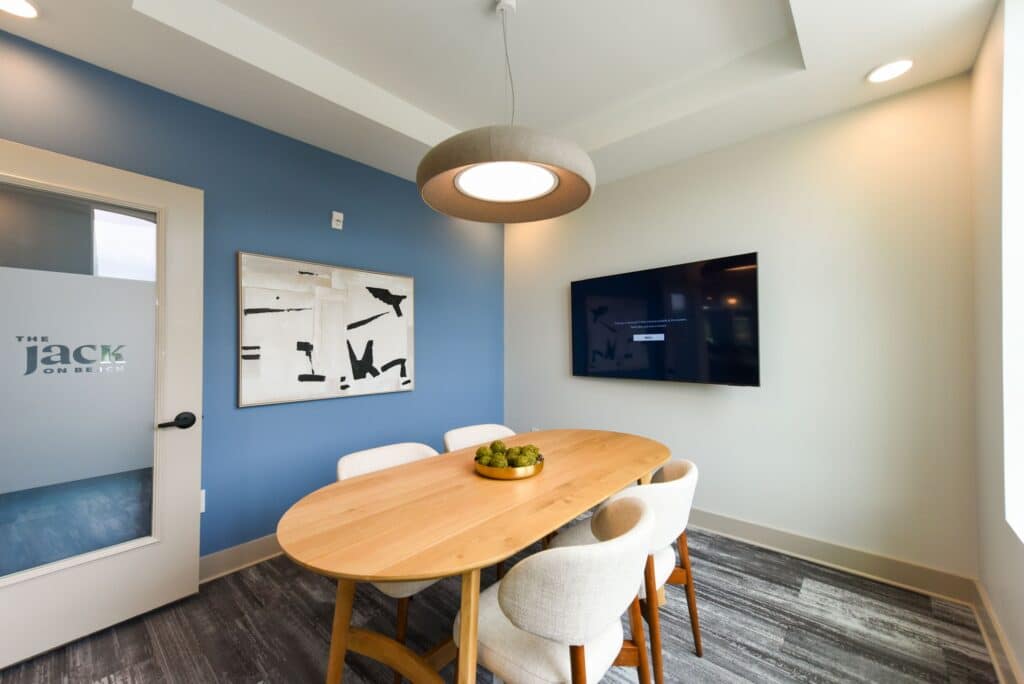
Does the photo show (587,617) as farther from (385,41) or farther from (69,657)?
(385,41)

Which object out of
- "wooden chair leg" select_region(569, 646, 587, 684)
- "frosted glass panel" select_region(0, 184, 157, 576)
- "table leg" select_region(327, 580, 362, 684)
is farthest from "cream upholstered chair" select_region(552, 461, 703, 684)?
"frosted glass panel" select_region(0, 184, 157, 576)

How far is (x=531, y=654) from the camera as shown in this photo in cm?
111

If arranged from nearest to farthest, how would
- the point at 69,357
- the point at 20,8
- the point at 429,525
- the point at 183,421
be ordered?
1. the point at 429,525
2. the point at 20,8
3. the point at 69,357
4. the point at 183,421

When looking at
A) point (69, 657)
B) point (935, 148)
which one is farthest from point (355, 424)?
point (935, 148)

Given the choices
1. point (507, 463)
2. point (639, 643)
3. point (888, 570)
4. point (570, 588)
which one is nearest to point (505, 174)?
point (507, 463)

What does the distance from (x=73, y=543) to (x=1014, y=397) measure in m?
4.01

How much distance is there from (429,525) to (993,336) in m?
2.40

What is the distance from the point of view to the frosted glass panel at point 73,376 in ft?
5.64

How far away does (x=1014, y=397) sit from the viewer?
1.58 metres

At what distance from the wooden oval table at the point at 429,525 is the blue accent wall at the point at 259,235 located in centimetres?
128

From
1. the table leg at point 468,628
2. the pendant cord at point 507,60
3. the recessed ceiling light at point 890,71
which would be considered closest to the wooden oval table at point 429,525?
the table leg at point 468,628

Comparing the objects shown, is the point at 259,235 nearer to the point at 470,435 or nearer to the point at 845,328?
the point at 470,435

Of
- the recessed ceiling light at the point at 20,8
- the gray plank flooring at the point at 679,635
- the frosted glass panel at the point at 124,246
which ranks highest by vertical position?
the recessed ceiling light at the point at 20,8

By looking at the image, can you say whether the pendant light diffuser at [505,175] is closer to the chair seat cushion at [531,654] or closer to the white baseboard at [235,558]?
the chair seat cushion at [531,654]
